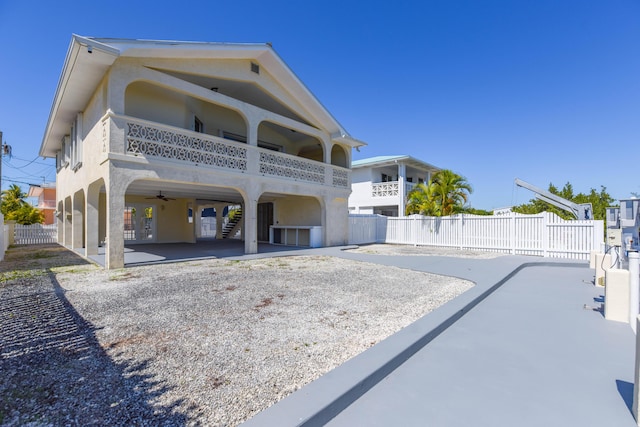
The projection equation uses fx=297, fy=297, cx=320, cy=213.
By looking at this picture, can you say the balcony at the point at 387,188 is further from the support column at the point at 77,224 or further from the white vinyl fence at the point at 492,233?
the support column at the point at 77,224

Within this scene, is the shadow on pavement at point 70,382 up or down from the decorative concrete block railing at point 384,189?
down

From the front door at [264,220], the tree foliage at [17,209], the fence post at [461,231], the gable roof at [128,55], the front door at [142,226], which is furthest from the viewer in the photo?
the tree foliage at [17,209]

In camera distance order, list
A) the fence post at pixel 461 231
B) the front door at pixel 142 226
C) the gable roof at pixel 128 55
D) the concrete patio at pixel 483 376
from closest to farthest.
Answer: the concrete patio at pixel 483 376 → the gable roof at pixel 128 55 → the fence post at pixel 461 231 → the front door at pixel 142 226

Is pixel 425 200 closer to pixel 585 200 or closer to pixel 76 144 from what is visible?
pixel 585 200

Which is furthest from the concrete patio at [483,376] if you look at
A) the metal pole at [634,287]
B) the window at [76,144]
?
the window at [76,144]

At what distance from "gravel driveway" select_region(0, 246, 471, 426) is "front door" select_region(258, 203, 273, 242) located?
11635 mm

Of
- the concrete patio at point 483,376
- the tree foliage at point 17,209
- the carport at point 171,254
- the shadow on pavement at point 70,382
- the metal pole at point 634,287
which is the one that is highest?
the tree foliage at point 17,209

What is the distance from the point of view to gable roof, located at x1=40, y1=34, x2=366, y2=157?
830 centimetres

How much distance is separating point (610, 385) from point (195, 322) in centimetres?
484

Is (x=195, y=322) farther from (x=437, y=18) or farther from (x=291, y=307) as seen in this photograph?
(x=437, y=18)

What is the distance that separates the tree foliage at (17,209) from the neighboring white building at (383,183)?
2503 centimetres

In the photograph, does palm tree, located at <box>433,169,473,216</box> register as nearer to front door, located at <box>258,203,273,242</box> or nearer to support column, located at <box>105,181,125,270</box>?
front door, located at <box>258,203,273,242</box>

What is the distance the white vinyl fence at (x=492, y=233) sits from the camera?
1216cm

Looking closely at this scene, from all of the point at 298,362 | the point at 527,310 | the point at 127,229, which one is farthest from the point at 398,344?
the point at 127,229
